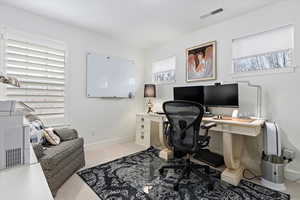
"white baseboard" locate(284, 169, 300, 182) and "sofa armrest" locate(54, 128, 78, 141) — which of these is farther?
"sofa armrest" locate(54, 128, 78, 141)

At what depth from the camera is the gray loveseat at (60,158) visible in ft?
5.35

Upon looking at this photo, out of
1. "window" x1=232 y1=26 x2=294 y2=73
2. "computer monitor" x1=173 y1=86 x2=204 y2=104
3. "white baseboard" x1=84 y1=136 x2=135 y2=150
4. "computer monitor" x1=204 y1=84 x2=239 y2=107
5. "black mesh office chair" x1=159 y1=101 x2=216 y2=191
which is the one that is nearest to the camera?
"black mesh office chair" x1=159 y1=101 x2=216 y2=191

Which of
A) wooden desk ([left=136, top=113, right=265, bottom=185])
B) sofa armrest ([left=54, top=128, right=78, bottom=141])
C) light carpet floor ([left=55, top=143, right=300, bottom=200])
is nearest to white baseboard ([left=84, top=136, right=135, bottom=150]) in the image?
light carpet floor ([left=55, top=143, right=300, bottom=200])

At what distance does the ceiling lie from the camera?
90.7 inches

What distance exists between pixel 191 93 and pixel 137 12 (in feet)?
5.71

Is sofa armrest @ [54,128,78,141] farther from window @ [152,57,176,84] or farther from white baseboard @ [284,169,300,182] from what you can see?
white baseboard @ [284,169,300,182]

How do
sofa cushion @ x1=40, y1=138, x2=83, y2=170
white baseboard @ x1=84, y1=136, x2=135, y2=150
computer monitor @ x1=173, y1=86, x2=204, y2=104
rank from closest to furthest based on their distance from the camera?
sofa cushion @ x1=40, y1=138, x2=83, y2=170, computer monitor @ x1=173, y1=86, x2=204, y2=104, white baseboard @ x1=84, y1=136, x2=135, y2=150

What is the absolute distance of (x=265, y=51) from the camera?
7.91ft

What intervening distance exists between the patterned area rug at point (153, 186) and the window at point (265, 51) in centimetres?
172

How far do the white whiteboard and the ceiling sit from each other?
653 mm

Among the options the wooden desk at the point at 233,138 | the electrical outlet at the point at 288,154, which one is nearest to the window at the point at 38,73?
the wooden desk at the point at 233,138

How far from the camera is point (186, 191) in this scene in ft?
6.12

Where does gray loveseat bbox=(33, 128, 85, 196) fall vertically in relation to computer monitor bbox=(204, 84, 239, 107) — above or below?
below

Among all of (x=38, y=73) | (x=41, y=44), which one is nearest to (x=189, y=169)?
(x=38, y=73)
